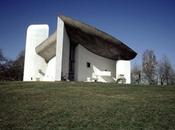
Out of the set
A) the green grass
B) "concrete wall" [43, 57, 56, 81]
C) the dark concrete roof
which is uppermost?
the dark concrete roof

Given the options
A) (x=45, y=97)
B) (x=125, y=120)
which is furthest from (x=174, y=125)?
(x=45, y=97)

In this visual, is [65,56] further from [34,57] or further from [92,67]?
[34,57]

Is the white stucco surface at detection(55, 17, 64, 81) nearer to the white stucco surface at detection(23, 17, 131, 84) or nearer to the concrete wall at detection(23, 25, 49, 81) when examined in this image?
the white stucco surface at detection(23, 17, 131, 84)

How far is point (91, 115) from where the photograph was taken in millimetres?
8383

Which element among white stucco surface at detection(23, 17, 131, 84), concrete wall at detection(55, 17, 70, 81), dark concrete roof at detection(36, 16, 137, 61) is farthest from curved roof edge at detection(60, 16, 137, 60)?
concrete wall at detection(55, 17, 70, 81)

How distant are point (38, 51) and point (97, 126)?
2474 cm

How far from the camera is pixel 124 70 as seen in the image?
1138 inches

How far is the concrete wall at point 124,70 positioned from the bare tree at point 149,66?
20557mm

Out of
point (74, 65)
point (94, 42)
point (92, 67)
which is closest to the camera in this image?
point (94, 42)

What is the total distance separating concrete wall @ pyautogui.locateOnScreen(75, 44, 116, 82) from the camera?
2806 centimetres

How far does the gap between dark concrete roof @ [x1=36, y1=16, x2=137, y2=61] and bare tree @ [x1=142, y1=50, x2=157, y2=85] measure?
18502mm

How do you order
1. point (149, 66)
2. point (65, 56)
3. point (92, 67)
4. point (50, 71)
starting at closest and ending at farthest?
point (65, 56) < point (92, 67) < point (50, 71) < point (149, 66)

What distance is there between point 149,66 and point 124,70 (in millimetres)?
21896

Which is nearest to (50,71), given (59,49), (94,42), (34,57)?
(34,57)
